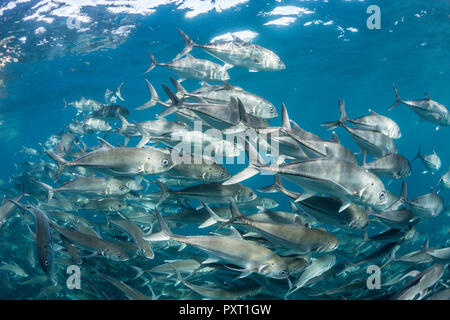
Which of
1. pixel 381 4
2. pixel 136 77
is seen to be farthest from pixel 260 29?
pixel 136 77

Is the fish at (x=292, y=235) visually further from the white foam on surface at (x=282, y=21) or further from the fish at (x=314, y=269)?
the white foam on surface at (x=282, y=21)

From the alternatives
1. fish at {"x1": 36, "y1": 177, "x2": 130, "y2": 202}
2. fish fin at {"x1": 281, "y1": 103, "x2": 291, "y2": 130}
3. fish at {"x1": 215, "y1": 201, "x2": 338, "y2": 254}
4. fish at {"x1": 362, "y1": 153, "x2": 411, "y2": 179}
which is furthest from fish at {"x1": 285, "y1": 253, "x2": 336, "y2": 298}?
fish at {"x1": 36, "y1": 177, "x2": 130, "y2": 202}

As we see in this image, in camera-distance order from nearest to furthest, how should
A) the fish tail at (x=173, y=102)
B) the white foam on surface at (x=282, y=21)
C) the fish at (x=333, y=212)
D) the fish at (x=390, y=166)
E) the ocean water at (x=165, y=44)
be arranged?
the fish at (x=333, y=212)
the fish at (x=390, y=166)
the fish tail at (x=173, y=102)
the ocean water at (x=165, y=44)
the white foam on surface at (x=282, y=21)

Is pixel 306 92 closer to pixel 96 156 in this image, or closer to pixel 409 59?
pixel 409 59

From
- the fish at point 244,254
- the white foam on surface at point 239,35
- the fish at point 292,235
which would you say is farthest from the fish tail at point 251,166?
the white foam on surface at point 239,35

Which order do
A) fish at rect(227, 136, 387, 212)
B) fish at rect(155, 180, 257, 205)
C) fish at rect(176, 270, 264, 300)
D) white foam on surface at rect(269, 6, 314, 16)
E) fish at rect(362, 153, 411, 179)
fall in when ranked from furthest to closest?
white foam on surface at rect(269, 6, 314, 16) → fish at rect(155, 180, 257, 205) → fish at rect(362, 153, 411, 179) → fish at rect(176, 270, 264, 300) → fish at rect(227, 136, 387, 212)

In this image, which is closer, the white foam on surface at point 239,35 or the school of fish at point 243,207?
the school of fish at point 243,207

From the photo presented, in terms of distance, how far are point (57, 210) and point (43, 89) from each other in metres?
20.6

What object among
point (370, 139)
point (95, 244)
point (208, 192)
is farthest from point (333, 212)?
point (95, 244)

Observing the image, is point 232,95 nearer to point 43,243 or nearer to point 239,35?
point 43,243

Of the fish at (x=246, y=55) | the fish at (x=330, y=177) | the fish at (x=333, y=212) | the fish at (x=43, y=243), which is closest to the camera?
the fish at (x=43, y=243)

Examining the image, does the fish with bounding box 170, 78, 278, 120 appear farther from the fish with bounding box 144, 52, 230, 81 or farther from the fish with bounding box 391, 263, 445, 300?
the fish with bounding box 391, 263, 445, 300

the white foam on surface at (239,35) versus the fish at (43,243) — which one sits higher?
the fish at (43,243)

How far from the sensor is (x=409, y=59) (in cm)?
2483
